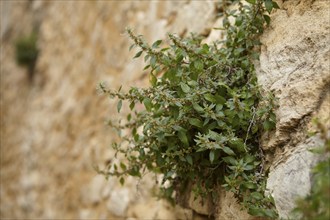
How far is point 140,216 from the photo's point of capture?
2414 millimetres

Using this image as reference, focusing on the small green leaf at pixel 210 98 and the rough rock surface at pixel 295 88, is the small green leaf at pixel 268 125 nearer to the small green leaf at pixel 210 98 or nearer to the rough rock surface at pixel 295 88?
the rough rock surface at pixel 295 88

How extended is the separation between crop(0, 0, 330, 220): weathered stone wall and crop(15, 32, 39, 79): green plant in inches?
3.3

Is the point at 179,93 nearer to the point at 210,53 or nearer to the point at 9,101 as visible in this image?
the point at 210,53

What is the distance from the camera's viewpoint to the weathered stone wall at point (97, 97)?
54.1 inches

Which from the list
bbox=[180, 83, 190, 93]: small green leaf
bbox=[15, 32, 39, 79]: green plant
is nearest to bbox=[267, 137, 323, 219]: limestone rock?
bbox=[180, 83, 190, 93]: small green leaf

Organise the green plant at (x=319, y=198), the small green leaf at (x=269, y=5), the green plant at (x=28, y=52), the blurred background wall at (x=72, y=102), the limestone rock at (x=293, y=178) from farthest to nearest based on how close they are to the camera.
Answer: the green plant at (x=28, y=52) < the blurred background wall at (x=72, y=102) < the small green leaf at (x=269, y=5) < the limestone rock at (x=293, y=178) < the green plant at (x=319, y=198)

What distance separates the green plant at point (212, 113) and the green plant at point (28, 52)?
11.5ft

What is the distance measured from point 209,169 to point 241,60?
1.32 ft

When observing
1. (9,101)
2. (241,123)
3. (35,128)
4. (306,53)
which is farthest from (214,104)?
(9,101)

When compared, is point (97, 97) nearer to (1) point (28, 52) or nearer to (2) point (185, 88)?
(1) point (28, 52)

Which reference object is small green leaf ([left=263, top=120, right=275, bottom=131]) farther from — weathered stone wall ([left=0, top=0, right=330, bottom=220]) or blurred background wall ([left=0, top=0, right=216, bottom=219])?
blurred background wall ([left=0, top=0, right=216, bottom=219])

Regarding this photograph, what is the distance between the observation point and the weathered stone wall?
4.51 feet

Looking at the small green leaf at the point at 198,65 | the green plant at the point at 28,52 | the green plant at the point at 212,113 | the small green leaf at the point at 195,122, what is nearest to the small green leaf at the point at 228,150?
the green plant at the point at 212,113

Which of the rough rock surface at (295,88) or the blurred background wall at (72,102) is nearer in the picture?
the rough rock surface at (295,88)
